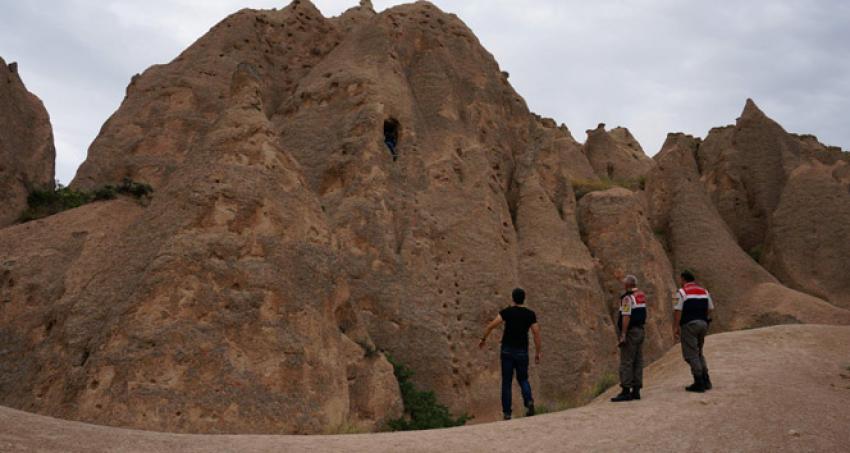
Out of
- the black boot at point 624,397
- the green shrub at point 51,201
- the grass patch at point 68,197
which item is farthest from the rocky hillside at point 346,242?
the black boot at point 624,397

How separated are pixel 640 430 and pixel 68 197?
1467cm

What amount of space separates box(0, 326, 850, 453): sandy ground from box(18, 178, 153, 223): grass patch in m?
9.69

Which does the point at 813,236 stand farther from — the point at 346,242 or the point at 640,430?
the point at 640,430

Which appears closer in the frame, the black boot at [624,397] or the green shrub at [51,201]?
the black boot at [624,397]

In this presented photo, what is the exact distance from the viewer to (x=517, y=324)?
10.7 meters

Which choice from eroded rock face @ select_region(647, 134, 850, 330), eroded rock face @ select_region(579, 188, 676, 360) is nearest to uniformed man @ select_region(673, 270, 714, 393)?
eroded rock face @ select_region(579, 188, 676, 360)

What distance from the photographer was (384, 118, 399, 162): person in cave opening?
19016mm

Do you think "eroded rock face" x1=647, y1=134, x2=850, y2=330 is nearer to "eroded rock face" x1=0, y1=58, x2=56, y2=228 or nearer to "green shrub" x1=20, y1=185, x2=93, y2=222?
"green shrub" x1=20, y1=185, x2=93, y2=222

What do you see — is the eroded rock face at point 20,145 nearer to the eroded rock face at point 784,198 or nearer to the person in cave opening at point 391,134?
the person in cave opening at point 391,134

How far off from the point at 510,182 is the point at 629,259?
4.23 meters

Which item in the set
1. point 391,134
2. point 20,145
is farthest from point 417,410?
point 20,145

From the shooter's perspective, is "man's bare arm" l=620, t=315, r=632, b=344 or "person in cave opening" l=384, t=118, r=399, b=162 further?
"person in cave opening" l=384, t=118, r=399, b=162

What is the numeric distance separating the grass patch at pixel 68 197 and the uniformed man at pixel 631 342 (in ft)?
36.2

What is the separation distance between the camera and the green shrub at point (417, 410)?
1329 cm
